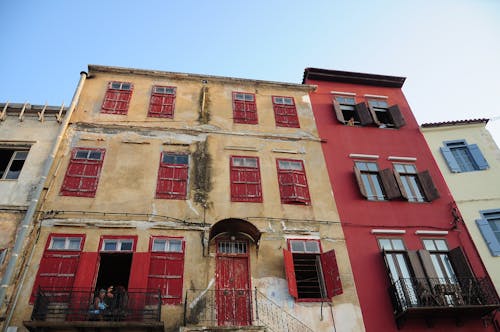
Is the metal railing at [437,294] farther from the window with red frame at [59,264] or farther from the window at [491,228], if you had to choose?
the window with red frame at [59,264]

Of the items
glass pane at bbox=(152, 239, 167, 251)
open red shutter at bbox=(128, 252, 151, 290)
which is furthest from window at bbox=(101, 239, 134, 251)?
glass pane at bbox=(152, 239, 167, 251)

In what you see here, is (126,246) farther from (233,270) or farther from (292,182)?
(292,182)

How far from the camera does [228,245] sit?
40.1ft

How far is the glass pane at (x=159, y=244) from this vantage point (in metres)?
11.6

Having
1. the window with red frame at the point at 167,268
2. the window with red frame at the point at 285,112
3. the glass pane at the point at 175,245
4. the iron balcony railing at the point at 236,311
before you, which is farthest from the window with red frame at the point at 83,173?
the window with red frame at the point at 285,112

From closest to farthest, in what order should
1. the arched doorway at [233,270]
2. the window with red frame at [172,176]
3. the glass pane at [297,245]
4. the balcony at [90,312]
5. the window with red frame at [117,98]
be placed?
the balcony at [90,312], the arched doorway at [233,270], the glass pane at [297,245], the window with red frame at [172,176], the window with red frame at [117,98]

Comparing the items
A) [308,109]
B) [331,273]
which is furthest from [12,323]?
[308,109]

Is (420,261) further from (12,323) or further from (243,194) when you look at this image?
(12,323)

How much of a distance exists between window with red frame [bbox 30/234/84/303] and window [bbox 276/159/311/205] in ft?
22.3

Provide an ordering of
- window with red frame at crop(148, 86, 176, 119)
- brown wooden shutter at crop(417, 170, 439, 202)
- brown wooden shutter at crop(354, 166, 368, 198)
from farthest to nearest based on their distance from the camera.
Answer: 1. window with red frame at crop(148, 86, 176, 119)
2. brown wooden shutter at crop(417, 170, 439, 202)
3. brown wooden shutter at crop(354, 166, 368, 198)

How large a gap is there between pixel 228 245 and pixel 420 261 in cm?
623

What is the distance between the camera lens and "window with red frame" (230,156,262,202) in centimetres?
1325

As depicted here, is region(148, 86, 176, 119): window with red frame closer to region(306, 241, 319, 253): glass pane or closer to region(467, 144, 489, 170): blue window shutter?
region(306, 241, 319, 253): glass pane

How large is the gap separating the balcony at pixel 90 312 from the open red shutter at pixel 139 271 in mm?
Answer: 180
